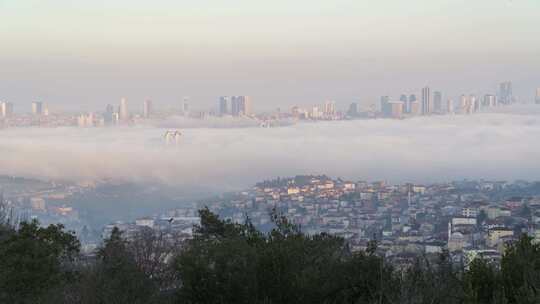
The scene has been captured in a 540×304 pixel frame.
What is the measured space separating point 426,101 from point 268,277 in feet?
300

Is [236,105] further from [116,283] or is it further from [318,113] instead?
[116,283]

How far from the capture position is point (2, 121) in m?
90.4

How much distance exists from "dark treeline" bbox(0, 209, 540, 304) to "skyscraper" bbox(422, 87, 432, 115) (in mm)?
89122

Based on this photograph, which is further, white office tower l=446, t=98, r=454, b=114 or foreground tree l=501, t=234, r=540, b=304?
white office tower l=446, t=98, r=454, b=114

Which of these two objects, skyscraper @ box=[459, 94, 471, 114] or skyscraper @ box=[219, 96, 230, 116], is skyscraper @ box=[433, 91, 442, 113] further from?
skyscraper @ box=[219, 96, 230, 116]

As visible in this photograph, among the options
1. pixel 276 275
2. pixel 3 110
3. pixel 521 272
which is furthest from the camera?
pixel 3 110

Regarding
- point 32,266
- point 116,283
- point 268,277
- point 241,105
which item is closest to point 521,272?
point 268,277

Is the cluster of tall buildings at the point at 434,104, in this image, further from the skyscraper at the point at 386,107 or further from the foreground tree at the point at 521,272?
the foreground tree at the point at 521,272

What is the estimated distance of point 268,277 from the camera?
30.7ft

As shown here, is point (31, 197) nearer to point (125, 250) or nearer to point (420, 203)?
point (420, 203)

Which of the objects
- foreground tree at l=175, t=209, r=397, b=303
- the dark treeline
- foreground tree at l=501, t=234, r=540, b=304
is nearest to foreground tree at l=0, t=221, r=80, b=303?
the dark treeline

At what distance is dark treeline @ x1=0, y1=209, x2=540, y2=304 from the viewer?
8188 mm

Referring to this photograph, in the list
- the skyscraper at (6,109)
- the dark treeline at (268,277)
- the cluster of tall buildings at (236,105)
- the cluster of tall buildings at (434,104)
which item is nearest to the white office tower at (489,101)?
the cluster of tall buildings at (434,104)

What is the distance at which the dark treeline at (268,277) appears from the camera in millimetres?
8188
